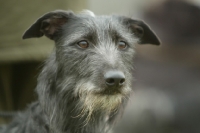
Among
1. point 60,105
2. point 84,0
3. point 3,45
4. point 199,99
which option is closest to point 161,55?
point 199,99

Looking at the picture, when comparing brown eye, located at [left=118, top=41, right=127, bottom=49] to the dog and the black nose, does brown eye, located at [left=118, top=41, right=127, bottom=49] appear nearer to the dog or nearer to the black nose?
the dog

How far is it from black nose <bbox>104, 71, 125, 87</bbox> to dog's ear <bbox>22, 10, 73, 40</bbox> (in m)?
0.92

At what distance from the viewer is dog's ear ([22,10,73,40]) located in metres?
6.38

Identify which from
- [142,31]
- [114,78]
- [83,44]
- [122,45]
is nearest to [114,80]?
[114,78]

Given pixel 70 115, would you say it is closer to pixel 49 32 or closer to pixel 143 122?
pixel 49 32

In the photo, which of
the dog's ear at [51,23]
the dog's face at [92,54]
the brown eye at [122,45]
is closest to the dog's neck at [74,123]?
the dog's face at [92,54]

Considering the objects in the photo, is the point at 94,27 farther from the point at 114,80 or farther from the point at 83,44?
the point at 114,80

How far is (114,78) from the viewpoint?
5.81 meters

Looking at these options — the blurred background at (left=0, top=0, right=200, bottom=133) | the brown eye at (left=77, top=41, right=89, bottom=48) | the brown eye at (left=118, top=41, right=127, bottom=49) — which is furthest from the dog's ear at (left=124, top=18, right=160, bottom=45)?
the blurred background at (left=0, top=0, right=200, bottom=133)

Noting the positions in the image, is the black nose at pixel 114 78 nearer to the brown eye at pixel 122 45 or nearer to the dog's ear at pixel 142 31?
the brown eye at pixel 122 45

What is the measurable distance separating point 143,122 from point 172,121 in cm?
54

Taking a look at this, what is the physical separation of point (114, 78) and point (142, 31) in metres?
1.22

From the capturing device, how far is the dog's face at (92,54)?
5961mm

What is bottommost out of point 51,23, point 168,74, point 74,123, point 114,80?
point 168,74
